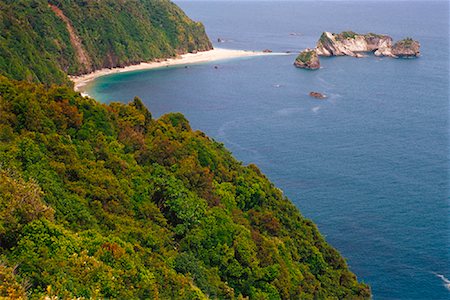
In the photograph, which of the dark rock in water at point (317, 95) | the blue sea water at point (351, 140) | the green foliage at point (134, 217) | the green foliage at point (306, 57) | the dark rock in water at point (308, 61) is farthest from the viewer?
the green foliage at point (306, 57)

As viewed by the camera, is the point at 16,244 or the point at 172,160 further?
the point at 172,160

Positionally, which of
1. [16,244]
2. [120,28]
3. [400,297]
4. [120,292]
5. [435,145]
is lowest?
[400,297]

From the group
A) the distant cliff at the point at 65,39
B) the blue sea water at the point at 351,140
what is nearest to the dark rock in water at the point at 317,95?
the blue sea water at the point at 351,140

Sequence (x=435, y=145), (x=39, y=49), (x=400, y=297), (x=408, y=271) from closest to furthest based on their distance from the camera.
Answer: (x=400, y=297), (x=408, y=271), (x=435, y=145), (x=39, y=49)

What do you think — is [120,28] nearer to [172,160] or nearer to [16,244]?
[172,160]

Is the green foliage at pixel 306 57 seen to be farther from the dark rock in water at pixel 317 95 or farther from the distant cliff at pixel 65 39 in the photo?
the distant cliff at pixel 65 39

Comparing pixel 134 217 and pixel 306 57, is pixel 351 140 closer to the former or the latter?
pixel 134 217

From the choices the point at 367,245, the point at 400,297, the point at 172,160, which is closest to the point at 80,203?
the point at 172,160
